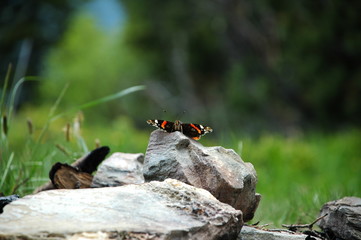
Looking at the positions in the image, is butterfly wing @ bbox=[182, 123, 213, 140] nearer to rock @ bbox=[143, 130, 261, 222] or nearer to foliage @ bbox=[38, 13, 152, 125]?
→ rock @ bbox=[143, 130, 261, 222]

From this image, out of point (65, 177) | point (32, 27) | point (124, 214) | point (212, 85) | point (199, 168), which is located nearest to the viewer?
point (124, 214)

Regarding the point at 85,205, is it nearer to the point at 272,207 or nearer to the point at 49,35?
the point at 272,207

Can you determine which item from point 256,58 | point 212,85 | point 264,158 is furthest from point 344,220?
point 212,85

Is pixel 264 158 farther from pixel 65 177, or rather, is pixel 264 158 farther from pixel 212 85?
pixel 212 85

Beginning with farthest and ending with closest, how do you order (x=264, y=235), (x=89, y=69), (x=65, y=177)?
(x=89, y=69)
(x=65, y=177)
(x=264, y=235)

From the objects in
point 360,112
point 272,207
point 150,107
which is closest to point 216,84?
point 150,107

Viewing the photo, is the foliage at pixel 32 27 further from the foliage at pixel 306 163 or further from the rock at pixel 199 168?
the rock at pixel 199 168
